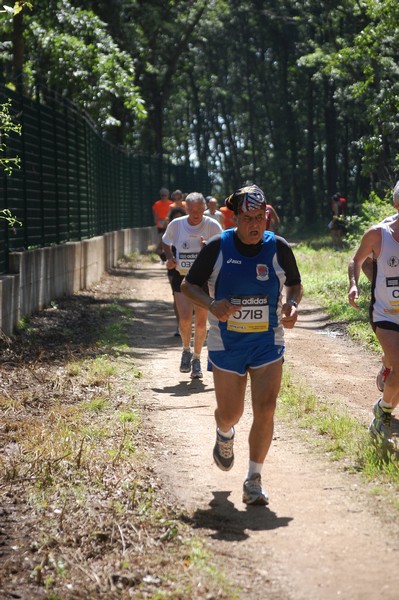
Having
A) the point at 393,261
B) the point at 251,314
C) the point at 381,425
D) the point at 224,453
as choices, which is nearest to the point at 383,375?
the point at 381,425

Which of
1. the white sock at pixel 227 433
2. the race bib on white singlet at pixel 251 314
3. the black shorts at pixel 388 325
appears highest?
the race bib on white singlet at pixel 251 314

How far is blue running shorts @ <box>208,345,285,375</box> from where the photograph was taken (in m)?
6.59

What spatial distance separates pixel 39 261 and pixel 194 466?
864 cm

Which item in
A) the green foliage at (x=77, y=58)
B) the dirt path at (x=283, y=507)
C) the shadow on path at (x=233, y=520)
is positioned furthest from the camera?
the green foliage at (x=77, y=58)

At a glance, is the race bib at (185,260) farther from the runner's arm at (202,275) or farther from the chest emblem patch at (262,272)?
the chest emblem patch at (262,272)

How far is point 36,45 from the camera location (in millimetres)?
23188

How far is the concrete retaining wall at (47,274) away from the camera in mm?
13172

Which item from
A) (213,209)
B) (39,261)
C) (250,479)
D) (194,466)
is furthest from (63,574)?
(213,209)

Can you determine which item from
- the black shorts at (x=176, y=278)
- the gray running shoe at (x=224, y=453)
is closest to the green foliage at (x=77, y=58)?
the black shorts at (x=176, y=278)

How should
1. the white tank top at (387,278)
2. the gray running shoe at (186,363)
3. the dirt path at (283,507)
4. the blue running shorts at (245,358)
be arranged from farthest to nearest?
the gray running shoe at (186,363), the white tank top at (387,278), the blue running shorts at (245,358), the dirt path at (283,507)

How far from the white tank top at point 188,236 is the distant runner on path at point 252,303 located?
185 inches

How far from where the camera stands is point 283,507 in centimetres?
651

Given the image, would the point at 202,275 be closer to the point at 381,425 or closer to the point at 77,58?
the point at 381,425

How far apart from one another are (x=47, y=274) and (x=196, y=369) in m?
6.04
